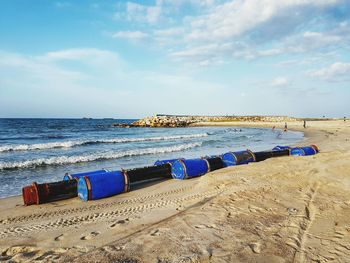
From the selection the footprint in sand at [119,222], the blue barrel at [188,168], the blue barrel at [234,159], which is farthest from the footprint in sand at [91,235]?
the blue barrel at [234,159]

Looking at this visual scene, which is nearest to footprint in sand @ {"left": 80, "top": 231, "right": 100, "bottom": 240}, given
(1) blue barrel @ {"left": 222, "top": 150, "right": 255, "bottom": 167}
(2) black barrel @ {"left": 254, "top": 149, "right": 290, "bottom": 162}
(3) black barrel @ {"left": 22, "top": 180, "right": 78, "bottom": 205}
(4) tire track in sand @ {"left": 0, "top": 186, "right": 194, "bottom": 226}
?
(4) tire track in sand @ {"left": 0, "top": 186, "right": 194, "bottom": 226}

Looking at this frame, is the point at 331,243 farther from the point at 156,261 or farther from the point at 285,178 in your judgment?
the point at 285,178

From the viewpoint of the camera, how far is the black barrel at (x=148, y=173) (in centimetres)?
904

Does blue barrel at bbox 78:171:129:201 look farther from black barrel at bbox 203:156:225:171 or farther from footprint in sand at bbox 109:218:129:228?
black barrel at bbox 203:156:225:171

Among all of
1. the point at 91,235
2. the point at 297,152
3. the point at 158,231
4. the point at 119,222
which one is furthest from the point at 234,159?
the point at 91,235

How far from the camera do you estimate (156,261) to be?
3926 mm

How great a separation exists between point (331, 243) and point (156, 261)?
9.31ft

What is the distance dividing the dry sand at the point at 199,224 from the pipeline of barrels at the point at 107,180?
30 centimetres

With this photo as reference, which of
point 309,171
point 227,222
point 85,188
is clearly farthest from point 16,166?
point 309,171

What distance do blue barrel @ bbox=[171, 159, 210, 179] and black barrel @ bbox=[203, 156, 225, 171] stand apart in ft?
1.10

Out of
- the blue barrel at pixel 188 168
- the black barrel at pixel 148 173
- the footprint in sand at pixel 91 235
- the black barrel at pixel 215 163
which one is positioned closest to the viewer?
the footprint in sand at pixel 91 235

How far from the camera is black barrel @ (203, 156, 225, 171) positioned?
10795mm

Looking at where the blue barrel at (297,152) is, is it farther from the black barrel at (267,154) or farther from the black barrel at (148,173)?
the black barrel at (148,173)

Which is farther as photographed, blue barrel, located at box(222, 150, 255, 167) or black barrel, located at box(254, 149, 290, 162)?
black barrel, located at box(254, 149, 290, 162)
